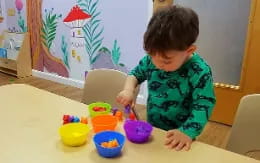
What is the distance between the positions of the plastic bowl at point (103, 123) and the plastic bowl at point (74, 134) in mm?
31

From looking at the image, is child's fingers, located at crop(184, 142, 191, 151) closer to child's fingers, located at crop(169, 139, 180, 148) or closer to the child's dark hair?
child's fingers, located at crop(169, 139, 180, 148)

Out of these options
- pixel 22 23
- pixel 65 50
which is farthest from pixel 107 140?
pixel 22 23

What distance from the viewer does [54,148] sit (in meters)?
0.82

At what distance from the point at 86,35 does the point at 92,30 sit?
0.33ft

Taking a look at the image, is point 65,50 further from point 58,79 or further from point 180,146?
point 180,146

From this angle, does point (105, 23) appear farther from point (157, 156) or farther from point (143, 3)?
point (157, 156)

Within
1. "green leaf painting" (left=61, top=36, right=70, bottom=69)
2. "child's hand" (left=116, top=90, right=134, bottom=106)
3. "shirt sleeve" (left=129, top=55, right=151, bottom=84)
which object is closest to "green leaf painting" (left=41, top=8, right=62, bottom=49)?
"green leaf painting" (left=61, top=36, right=70, bottom=69)

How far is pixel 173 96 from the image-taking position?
1.02 meters

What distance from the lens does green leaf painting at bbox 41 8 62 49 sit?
3.45 metres

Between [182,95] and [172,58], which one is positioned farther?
[182,95]

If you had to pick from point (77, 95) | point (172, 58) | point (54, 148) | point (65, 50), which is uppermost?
point (172, 58)

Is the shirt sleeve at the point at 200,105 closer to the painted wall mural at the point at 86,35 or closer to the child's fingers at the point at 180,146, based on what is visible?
the child's fingers at the point at 180,146

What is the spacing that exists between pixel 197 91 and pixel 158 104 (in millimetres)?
177

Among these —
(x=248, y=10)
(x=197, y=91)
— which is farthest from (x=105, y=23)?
(x=197, y=91)
